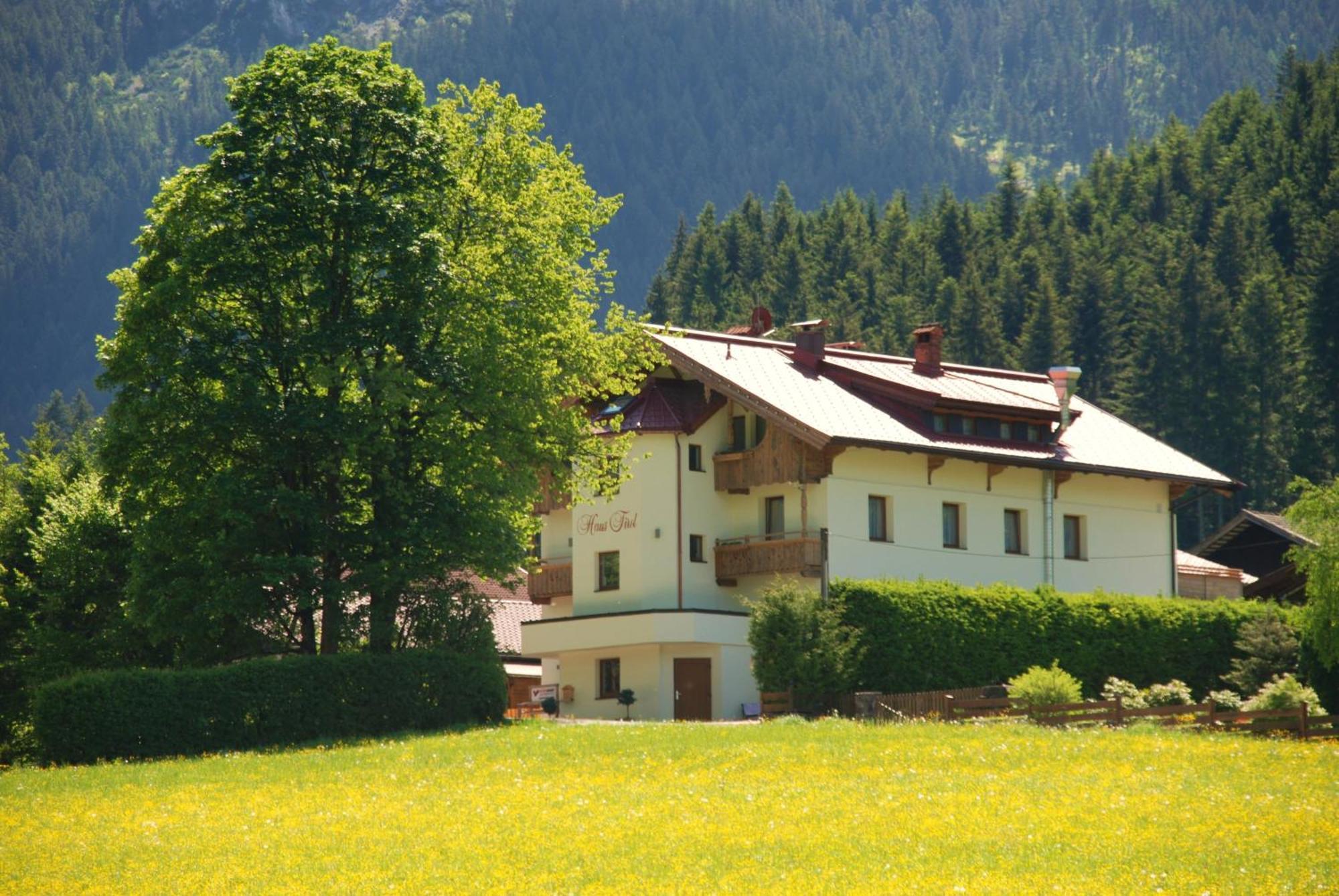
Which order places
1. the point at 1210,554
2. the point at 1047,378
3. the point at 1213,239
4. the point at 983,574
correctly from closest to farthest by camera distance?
the point at 983,574 < the point at 1047,378 < the point at 1210,554 < the point at 1213,239

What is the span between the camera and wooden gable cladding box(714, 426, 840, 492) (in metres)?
52.3

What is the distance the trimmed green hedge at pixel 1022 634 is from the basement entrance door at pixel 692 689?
8.39 meters

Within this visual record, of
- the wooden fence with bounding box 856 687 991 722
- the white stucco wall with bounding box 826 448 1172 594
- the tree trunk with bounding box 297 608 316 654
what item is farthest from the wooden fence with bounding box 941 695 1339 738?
the tree trunk with bounding box 297 608 316 654

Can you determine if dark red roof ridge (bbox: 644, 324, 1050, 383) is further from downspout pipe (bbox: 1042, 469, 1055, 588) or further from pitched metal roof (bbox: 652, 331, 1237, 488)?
downspout pipe (bbox: 1042, 469, 1055, 588)

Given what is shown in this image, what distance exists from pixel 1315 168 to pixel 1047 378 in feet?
263

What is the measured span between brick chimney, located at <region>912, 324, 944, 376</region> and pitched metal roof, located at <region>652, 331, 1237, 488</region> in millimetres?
348

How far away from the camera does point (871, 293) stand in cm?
14500

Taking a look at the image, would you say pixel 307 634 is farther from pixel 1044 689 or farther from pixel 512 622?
pixel 512 622

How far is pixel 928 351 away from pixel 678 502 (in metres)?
12.3

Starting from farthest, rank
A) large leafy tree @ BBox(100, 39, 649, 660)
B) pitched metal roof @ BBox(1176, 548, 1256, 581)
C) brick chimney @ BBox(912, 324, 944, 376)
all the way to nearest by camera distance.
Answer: pitched metal roof @ BBox(1176, 548, 1256, 581) < brick chimney @ BBox(912, 324, 944, 376) < large leafy tree @ BBox(100, 39, 649, 660)

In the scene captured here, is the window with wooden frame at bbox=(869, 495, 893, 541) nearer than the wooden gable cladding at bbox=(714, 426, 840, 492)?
No

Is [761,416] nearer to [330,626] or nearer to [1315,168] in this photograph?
[330,626]

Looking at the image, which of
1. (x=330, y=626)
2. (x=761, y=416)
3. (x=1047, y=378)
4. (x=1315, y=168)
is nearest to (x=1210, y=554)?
(x=1047, y=378)

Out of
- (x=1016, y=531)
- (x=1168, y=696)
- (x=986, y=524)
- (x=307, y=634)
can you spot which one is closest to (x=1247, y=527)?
(x=1016, y=531)
